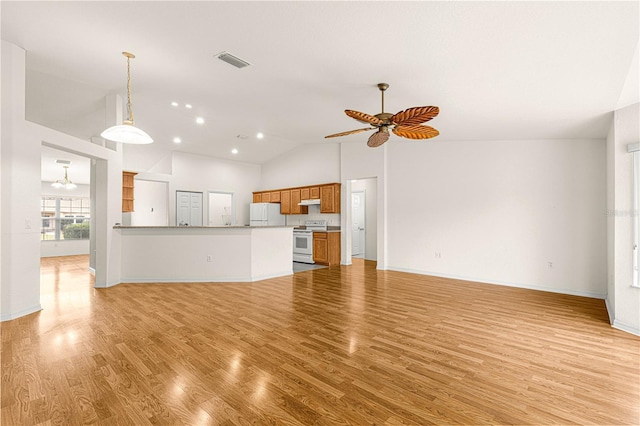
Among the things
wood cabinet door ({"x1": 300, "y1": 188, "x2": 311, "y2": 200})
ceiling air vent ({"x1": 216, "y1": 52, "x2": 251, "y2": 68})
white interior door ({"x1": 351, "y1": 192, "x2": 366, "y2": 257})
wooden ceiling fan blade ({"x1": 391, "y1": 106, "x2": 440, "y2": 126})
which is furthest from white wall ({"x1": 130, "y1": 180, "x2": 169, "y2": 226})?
wooden ceiling fan blade ({"x1": 391, "y1": 106, "x2": 440, "y2": 126})

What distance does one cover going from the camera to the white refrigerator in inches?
338

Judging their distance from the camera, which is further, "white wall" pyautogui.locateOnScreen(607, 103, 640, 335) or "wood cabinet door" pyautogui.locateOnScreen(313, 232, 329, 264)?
"wood cabinet door" pyautogui.locateOnScreen(313, 232, 329, 264)

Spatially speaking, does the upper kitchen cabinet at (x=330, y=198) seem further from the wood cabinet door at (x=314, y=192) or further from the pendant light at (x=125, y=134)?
the pendant light at (x=125, y=134)

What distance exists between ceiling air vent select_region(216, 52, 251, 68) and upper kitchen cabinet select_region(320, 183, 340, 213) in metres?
4.47

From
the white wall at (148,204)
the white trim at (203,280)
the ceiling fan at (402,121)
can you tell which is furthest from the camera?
the white wall at (148,204)

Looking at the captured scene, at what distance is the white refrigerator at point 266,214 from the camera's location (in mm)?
8594

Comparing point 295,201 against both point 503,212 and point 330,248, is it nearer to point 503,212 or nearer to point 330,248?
point 330,248

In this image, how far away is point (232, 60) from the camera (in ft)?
10.2

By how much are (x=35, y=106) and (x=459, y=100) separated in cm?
670

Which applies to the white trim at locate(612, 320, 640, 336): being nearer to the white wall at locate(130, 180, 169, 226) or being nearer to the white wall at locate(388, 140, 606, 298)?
the white wall at locate(388, 140, 606, 298)

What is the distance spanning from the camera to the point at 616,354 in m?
2.59

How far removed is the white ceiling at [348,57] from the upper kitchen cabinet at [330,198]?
8.74ft

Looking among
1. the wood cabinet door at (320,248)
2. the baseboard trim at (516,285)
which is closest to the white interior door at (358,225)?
the wood cabinet door at (320,248)

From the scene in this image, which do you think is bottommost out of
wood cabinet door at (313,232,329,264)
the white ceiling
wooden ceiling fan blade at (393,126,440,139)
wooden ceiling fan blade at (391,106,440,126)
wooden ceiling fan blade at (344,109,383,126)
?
wood cabinet door at (313,232,329,264)
